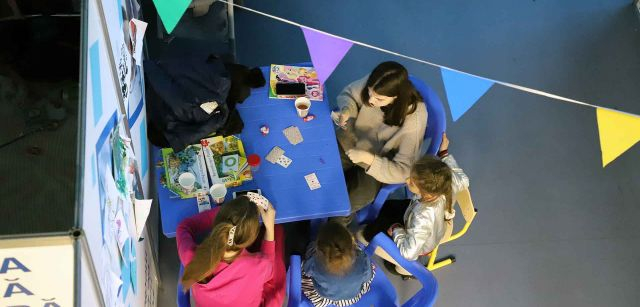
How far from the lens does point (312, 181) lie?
257 centimetres

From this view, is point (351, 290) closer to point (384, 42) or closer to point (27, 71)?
point (27, 71)

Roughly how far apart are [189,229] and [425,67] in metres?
2.13

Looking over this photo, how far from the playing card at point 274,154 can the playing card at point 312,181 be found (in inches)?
6.6

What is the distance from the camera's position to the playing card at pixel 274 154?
8.51ft

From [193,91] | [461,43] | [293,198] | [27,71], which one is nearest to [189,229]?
[293,198]

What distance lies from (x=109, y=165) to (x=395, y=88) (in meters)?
1.33

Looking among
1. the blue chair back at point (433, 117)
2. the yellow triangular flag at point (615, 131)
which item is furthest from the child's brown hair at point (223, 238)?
the yellow triangular flag at point (615, 131)

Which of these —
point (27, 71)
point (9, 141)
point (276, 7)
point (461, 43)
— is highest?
point (276, 7)

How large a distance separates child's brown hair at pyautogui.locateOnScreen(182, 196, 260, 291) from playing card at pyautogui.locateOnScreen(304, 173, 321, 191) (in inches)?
13.9

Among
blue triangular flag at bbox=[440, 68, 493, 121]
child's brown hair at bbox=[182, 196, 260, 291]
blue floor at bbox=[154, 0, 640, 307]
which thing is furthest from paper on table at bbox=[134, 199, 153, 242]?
blue floor at bbox=[154, 0, 640, 307]

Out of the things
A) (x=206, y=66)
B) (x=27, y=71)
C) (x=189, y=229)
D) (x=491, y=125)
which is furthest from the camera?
(x=491, y=125)

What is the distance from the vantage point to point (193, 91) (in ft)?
8.36

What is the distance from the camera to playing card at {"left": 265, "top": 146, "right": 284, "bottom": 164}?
259 centimetres

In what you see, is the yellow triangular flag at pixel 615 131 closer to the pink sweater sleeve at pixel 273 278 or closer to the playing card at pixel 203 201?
the pink sweater sleeve at pixel 273 278
